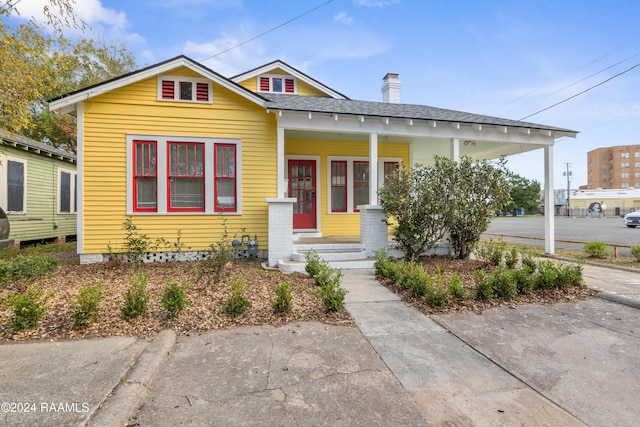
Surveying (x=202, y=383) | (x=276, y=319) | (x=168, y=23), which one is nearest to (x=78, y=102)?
A: (x=168, y=23)

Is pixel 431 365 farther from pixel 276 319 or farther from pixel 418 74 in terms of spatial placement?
pixel 418 74

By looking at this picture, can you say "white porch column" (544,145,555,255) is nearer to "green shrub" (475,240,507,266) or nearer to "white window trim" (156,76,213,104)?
"green shrub" (475,240,507,266)

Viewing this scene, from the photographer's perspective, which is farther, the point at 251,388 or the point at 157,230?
the point at 157,230

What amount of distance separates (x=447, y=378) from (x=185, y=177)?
690cm

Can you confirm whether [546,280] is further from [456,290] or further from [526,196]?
[526,196]

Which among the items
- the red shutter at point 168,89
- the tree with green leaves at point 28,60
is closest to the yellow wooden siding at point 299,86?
the red shutter at point 168,89

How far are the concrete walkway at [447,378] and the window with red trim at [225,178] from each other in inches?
183

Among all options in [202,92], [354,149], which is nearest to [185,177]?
[202,92]

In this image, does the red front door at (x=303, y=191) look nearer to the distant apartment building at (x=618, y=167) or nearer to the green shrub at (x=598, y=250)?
the green shrub at (x=598, y=250)

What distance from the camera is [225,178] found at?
7781 mm

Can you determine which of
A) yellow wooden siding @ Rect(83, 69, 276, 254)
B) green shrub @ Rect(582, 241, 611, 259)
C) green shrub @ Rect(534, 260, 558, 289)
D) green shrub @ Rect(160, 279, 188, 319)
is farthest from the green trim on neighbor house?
green shrub @ Rect(582, 241, 611, 259)

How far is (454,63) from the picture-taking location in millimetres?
12570

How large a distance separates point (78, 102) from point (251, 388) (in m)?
7.68

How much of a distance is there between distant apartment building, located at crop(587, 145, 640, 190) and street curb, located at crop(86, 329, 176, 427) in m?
112
